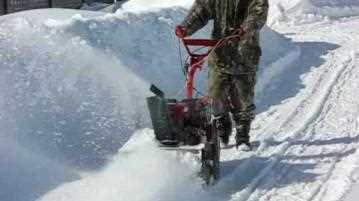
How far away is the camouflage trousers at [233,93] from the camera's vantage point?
24.4ft

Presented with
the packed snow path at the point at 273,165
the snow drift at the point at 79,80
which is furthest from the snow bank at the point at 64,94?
the packed snow path at the point at 273,165

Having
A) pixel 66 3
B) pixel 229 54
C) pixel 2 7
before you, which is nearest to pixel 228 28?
pixel 229 54

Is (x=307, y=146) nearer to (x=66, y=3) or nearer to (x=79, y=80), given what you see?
(x=79, y=80)

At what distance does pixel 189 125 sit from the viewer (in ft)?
22.4

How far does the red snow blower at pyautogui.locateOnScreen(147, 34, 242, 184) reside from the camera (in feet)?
21.7

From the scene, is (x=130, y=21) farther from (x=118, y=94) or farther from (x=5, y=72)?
(x=5, y=72)

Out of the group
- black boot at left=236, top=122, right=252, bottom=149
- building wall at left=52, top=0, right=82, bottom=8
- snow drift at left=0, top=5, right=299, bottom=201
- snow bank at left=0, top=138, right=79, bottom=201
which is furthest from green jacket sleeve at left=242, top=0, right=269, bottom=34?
building wall at left=52, top=0, right=82, bottom=8

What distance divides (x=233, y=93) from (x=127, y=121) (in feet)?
5.28

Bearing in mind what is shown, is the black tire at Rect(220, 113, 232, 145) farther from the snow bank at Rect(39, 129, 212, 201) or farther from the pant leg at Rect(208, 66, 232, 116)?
the snow bank at Rect(39, 129, 212, 201)

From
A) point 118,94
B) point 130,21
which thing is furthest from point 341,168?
point 130,21

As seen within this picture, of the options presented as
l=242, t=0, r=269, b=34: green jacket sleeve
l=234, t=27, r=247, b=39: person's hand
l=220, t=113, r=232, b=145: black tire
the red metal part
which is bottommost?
l=220, t=113, r=232, b=145: black tire

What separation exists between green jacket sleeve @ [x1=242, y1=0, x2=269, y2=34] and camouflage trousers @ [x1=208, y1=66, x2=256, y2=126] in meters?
0.60

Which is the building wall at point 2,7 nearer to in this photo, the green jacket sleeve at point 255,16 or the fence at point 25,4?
the fence at point 25,4

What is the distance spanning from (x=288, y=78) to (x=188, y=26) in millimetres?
4646
